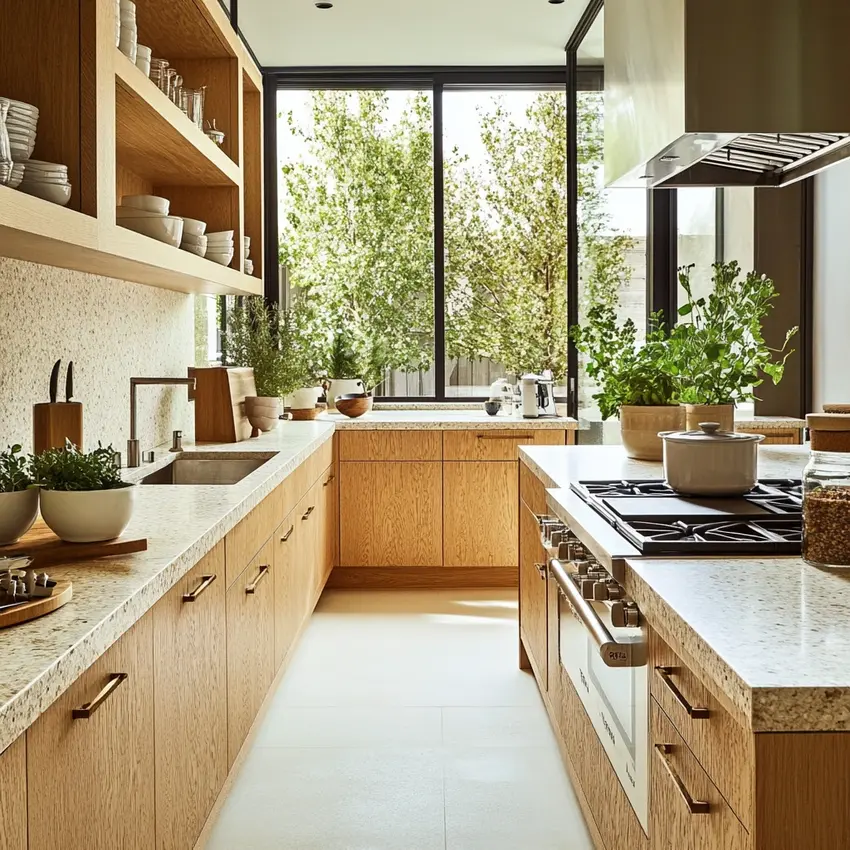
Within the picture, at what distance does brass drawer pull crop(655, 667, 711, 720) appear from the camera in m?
1.24

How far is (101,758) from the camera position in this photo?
1386 mm

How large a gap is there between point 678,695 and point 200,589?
1.03 m

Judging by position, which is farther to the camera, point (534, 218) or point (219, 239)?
point (534, 218)

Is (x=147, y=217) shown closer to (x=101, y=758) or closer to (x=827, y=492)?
(x=101, y=758)

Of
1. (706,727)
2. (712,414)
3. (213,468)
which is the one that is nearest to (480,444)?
(213,468)

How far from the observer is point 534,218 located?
20.0 ft

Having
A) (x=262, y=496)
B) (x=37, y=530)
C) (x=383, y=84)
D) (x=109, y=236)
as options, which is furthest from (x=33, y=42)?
(x=383, y=84)

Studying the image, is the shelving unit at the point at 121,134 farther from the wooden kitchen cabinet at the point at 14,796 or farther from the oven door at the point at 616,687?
the oven door at the point at 616,687

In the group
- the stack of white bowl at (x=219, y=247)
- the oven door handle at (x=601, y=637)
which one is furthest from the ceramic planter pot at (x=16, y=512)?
the stack of white bowl at (x=219, y=247)

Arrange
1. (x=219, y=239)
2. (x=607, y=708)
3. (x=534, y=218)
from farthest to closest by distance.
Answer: (x=534, y=218) → (x=219, y=239) → (x=607, y=708)

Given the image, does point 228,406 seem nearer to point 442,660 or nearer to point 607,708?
point 442,660

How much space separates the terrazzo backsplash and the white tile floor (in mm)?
1095

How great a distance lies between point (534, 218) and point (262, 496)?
3.82 meters

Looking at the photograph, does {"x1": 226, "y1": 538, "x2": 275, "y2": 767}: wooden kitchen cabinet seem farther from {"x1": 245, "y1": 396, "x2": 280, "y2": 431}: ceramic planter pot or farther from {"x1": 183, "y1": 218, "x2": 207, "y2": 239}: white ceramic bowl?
{"x1": 245, "y1": 396, "x2": 280, "y2": 431}: ceramic planter pot
